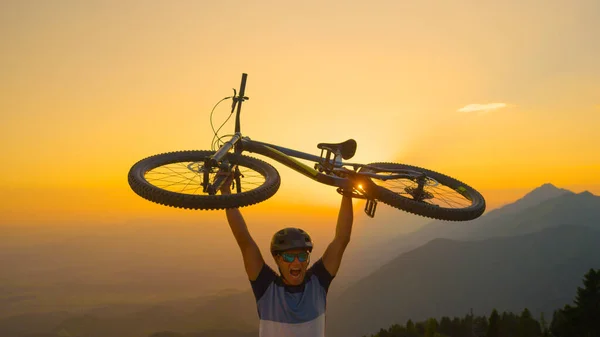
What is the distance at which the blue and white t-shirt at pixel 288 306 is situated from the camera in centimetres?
447

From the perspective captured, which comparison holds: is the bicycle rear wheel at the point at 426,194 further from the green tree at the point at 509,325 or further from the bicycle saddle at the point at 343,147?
the green tree at the point at 509,325

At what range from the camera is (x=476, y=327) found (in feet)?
345

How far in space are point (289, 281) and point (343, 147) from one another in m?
3.65

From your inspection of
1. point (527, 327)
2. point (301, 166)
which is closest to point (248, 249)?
point (301, 166)

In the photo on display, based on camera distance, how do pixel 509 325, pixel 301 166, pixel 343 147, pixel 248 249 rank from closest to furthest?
1. pixel 248 249
2. pixel 301 166
3. pixel 343 147
4. pixel 509 325

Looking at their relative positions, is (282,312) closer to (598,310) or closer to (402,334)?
(598,310)

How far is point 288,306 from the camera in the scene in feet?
14.9

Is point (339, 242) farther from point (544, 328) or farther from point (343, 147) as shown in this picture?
point (544, 328)

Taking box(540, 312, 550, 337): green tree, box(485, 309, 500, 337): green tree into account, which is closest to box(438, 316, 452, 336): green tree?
box(540, 312, 550, 337): green tree

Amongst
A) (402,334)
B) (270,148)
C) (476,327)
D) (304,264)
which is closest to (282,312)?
(304,264)

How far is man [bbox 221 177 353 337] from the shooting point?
4496mm

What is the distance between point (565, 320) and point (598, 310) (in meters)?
4.22

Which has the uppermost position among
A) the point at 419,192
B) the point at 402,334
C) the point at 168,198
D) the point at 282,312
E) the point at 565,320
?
the point at 419,192

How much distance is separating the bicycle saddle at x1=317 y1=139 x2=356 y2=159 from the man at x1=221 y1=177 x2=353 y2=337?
284 cm
